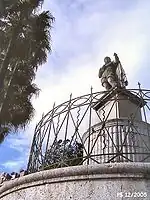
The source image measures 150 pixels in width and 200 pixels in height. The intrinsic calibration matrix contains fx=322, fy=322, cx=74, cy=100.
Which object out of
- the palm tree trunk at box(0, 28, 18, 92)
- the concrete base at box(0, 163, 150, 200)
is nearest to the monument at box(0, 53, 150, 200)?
the concrete base at box(0, 163, 150, 200)

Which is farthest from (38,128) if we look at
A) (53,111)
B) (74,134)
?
(74,134)

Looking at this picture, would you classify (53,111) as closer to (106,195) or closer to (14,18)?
(106,195)

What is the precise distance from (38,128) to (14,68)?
4343 millimetres

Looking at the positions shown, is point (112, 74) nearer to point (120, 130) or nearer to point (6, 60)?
point (120, 130)

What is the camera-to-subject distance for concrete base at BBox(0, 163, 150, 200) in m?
3.91

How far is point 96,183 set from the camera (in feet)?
13.3

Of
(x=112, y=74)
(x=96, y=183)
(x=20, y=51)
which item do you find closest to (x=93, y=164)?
(x=96, y=183)

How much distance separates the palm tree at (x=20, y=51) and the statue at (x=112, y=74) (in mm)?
2496

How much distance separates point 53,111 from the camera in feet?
18.9

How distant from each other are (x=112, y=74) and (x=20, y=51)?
3.06 metres

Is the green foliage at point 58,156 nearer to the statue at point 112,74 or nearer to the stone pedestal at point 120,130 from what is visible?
the stone pedestal at point 120,130

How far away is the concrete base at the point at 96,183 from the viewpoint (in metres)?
3.91

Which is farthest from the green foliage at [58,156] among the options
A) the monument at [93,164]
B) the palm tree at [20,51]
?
the palm tree at [20,51]

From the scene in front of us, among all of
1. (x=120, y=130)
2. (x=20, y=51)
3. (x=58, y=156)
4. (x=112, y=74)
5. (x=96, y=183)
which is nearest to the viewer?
(x=96, y=183)
